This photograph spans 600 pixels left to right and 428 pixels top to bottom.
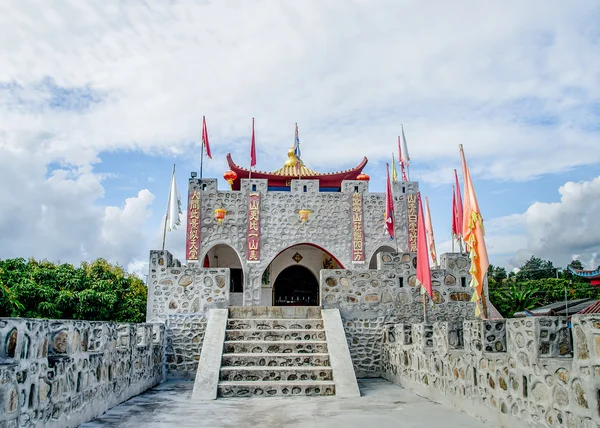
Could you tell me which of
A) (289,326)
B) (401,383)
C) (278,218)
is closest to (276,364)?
(289,326)

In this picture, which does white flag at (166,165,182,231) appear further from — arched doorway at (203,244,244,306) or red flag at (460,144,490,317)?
red flag at (460,144,490,317)

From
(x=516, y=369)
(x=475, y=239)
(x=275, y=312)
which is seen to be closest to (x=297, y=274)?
(x=275, y=312)

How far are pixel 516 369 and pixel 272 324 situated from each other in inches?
184

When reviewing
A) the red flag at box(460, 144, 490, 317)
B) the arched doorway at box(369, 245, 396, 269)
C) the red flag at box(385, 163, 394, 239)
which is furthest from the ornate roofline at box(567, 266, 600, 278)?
the red flag at box(460, 144, 490, 317)

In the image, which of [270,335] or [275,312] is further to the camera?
[275,312]

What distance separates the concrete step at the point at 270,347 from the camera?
7555mm

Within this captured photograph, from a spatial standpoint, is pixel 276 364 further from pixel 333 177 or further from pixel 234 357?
pixel 333 177

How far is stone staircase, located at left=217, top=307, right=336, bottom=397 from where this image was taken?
21.5 ft

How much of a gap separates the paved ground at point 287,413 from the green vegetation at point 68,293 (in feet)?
38.3

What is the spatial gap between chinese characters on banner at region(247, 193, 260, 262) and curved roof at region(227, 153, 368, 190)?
1623mm

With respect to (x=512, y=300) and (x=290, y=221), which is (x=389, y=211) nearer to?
(x=290, y=221)

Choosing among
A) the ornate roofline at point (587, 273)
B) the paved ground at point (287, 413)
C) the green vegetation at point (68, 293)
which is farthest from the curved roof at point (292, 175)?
the paved ground at point (287, 413)

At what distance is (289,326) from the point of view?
325 inches

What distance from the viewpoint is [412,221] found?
1597 centimetres
